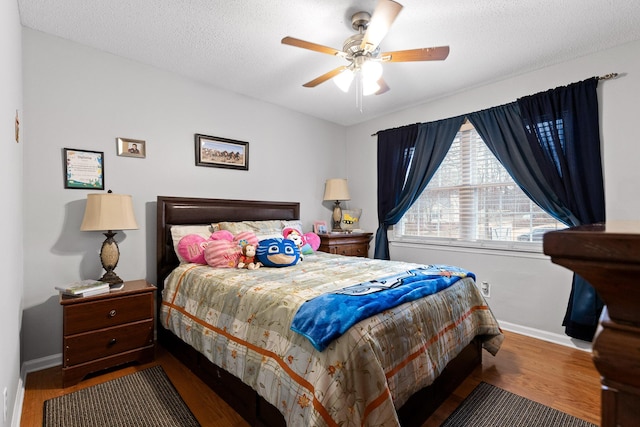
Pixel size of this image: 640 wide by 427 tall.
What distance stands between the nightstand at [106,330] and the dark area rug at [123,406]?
18 cm

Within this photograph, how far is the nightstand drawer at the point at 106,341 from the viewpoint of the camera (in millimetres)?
2150

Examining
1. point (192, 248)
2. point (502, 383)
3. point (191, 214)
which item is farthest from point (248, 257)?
point (502, 383)

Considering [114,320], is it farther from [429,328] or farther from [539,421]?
A: [539,421]

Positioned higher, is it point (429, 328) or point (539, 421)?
point (429, 328)

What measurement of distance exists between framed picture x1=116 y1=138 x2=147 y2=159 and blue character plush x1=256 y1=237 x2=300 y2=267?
4.56ft

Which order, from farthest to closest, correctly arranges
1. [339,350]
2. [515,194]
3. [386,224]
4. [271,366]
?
[386,224], [515,194], [271,366], [339,350]

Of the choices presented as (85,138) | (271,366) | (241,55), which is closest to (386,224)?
(241,55)

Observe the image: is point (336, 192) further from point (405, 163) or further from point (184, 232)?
point (184, 232)

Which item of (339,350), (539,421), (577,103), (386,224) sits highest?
(577,103)

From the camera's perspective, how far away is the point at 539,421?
5.82ft

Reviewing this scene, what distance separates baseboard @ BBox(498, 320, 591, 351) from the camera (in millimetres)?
2684

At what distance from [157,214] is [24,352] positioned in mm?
1359

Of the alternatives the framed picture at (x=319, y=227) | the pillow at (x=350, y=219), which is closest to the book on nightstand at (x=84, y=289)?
the framed picture at (x=319, y=227)

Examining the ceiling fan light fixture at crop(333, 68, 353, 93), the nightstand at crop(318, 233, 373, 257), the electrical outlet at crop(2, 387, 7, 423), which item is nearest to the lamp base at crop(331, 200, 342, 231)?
the nightstand at crop(318, 233, 373, 257)
